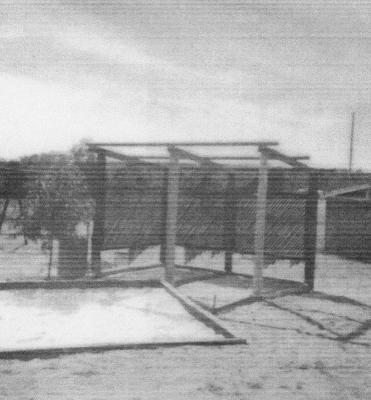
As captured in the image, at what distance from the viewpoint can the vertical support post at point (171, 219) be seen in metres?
10.3

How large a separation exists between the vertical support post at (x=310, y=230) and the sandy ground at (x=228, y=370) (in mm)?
3231

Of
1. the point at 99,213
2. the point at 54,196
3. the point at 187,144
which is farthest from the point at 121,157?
the point at 187,144

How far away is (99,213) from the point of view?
37.3 feet

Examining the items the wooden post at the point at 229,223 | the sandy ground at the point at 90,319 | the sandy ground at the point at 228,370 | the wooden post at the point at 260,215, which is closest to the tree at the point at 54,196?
the sandy ground at the point at 90,319

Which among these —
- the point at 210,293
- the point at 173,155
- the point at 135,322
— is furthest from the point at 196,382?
the point at 173,155

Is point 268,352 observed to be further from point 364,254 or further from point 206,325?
point 364,254

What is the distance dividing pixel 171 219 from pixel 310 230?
3.35 metres

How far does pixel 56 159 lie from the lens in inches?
438

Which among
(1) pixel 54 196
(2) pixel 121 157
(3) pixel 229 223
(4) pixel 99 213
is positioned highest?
(2) pixel 121 157

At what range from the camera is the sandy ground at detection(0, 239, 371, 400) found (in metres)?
4.54

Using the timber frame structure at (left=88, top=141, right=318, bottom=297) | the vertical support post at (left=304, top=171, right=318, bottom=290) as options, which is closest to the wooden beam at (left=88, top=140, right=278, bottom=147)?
the timber frame structure at (left=88, top=141, right=318, bottom=297)

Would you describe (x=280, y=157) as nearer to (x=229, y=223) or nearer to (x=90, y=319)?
(x=229, y=223)

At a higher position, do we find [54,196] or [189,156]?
[189,156]

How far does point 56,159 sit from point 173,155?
9.85 feet
